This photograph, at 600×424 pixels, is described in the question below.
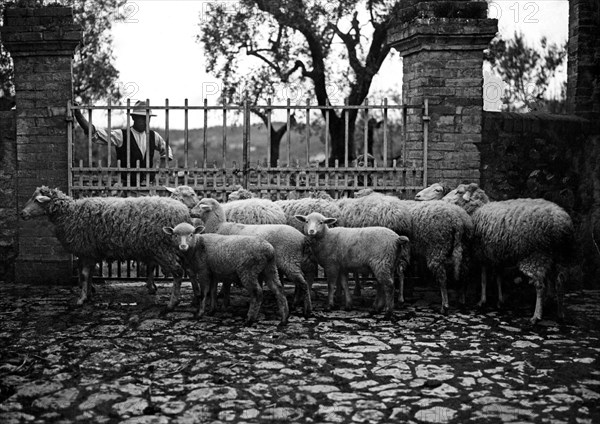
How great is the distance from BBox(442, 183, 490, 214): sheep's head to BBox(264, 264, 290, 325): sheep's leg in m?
2.77

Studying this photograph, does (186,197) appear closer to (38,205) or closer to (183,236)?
(183,236)

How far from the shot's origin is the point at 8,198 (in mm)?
11047

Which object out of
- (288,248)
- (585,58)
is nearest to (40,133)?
(288,248)

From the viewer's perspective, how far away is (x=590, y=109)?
11641mm

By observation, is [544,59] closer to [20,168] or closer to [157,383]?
[20,168]

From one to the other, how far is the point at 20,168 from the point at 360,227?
5.00 meters

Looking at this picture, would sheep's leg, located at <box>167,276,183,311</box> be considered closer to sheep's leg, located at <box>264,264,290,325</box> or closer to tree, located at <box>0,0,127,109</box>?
sheep's leg, located at <box>264,264,290,325</box>

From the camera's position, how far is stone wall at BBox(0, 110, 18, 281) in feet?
36.2

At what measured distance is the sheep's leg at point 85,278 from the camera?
9219 mm

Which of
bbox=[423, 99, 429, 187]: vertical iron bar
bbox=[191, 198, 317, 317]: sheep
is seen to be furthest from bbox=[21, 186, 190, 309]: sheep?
bbox=[423, 99, 429, 187]: vertical iron bar

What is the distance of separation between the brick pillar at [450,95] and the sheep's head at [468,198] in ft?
3.61

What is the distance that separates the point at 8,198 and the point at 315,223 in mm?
5006

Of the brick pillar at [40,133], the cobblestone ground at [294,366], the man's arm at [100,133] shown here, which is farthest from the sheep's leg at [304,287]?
the man's arm at [100,133]

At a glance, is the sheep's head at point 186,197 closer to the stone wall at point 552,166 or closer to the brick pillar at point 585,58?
the stone wall at point 552,166
